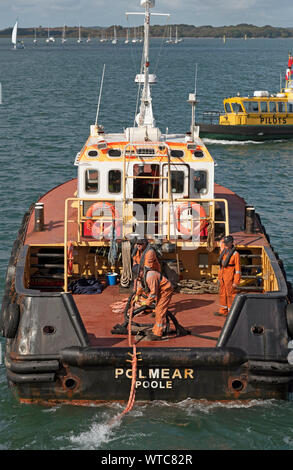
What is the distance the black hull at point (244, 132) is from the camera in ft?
132

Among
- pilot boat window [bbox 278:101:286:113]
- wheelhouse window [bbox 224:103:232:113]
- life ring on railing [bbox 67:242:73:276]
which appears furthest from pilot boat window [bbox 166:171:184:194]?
pilot boat window [bbox 278:101:286:113]

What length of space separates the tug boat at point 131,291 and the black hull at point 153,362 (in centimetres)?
2

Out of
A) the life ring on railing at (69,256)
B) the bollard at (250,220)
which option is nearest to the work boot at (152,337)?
the life ring on railing at (69,256)

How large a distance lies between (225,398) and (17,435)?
3.25 m

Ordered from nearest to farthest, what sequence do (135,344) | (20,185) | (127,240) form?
(135,344), (127,240), (20,185)

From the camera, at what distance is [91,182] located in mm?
14281

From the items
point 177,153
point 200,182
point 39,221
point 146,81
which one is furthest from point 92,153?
point 146,81

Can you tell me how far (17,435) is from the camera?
1073 cm

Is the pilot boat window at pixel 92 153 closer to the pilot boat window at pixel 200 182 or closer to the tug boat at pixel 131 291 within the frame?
the tug boat at pixel 131 291

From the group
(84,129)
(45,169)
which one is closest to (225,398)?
(45,169)

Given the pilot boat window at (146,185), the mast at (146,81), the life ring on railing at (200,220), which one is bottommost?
the life ring on railing at (200,220)

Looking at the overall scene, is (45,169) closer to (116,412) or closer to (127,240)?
(127,240)

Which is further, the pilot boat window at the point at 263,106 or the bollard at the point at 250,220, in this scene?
the pilot boat window at the point at 263,106

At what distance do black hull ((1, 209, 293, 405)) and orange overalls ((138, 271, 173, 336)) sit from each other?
0.78 m
